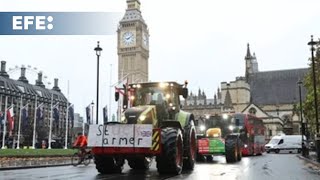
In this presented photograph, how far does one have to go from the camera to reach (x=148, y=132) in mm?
13750

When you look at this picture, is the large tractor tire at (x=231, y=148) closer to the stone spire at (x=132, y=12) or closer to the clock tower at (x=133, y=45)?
the clock tower at (x=133, y=45)

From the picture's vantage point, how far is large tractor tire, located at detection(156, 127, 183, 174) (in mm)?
13789

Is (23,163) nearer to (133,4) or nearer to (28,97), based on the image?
(28,97)

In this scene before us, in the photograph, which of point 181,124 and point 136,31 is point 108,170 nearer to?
point 181,124

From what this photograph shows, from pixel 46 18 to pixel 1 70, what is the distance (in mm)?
99567

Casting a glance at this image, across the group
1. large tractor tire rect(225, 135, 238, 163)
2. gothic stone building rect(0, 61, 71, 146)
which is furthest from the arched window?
large tractor tire rect(225, 135, 238, 163)

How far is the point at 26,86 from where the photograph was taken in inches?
4675

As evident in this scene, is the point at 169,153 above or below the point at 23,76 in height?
below

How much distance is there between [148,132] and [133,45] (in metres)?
142

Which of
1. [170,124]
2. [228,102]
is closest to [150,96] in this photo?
[170,124]

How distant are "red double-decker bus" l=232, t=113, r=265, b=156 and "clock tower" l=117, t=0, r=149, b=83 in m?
108

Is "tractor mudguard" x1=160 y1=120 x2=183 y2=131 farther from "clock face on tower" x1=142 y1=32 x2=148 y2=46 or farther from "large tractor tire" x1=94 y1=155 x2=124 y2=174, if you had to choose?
"clock face on tower" x1=142 y1=32 x2=148 y2=46

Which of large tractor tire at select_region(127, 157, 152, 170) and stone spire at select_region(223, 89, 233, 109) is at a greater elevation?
stone spire at select_region(223, 89, 233, 109)

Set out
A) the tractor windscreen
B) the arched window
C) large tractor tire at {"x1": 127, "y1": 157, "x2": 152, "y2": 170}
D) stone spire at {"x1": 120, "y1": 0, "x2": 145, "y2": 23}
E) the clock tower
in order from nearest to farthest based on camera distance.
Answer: the tractor windscreen → large tractor tire at {"x1": 127, "y1": 157, "x2": 152, "y2": 170} → the arched window → the clock tower → stone spire at {"x1": 120, "y1": 0, "x2": 145, "y2": 23}
